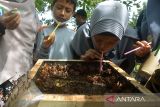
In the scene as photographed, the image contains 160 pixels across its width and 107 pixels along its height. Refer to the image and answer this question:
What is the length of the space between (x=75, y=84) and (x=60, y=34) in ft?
4.54

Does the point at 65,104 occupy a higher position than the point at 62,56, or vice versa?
the point at 65,104

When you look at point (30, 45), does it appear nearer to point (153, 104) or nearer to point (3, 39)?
point (3, 39)

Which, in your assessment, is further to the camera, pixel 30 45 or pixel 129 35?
pixel 30 45

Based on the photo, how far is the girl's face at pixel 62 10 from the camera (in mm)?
3520

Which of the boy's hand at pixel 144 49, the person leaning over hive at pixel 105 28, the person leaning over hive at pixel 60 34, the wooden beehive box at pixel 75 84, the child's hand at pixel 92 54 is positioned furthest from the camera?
the person leaning over hive at pixel 60 34

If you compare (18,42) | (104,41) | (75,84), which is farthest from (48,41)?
(75,84)

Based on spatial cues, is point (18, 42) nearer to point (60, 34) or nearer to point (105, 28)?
point (60, 34)

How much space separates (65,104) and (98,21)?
4.20 feet

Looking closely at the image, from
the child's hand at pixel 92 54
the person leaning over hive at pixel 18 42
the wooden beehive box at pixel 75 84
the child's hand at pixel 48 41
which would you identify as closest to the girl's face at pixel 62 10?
the person leaning over hive at pixel 18 42

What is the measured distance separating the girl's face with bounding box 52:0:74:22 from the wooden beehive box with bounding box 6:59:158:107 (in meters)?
0.70

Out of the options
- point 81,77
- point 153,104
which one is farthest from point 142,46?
point 153,104

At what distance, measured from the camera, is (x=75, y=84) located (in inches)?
87.8

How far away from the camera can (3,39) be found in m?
3.06

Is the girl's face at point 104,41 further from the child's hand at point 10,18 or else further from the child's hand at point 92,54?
the child's hand at point 10,18
